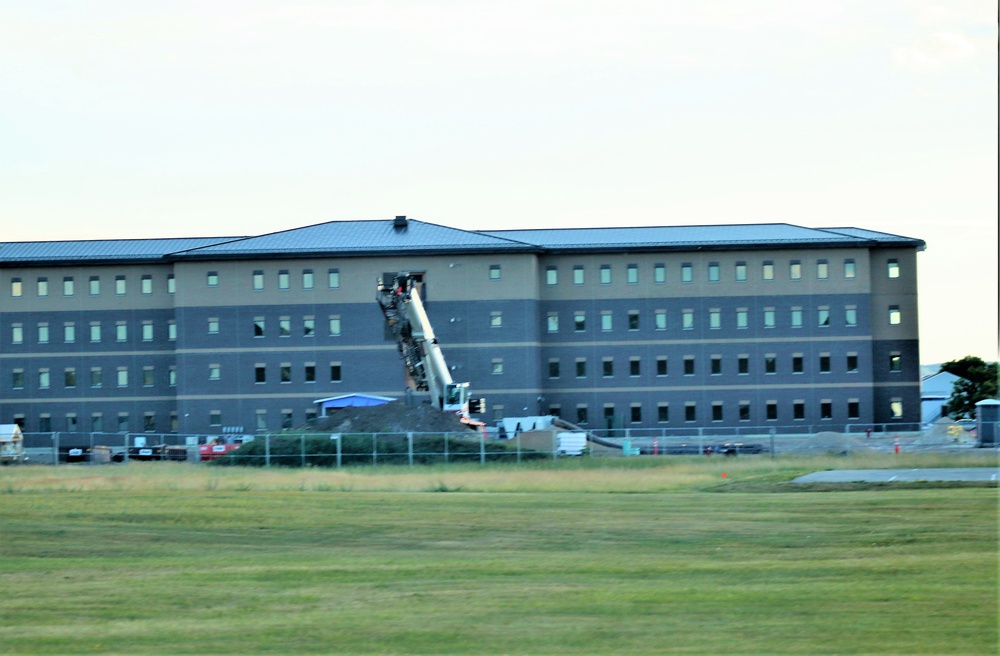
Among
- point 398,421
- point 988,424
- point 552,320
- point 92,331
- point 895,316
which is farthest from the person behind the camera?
point 92,331

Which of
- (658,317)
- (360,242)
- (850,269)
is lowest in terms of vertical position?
(658,317)

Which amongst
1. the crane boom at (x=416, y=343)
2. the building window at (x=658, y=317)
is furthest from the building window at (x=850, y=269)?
the crane boom at (x=416, y=343)

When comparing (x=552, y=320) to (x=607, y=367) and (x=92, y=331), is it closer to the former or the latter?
(x=607, y=367)

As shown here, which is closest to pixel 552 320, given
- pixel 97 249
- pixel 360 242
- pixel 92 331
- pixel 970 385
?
pixel 360 242

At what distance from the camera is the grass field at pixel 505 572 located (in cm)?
1341

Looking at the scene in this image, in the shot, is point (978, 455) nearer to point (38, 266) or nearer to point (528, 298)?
point (528, 298)

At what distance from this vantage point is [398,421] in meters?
Answer: 57.2

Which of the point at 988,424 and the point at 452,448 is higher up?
the point at 988,424

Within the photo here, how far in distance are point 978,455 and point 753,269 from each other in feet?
126

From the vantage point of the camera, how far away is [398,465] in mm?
46812

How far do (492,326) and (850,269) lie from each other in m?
22.7

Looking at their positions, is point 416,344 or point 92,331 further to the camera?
point 92,331

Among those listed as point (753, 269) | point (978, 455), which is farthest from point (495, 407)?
point (978, 455)

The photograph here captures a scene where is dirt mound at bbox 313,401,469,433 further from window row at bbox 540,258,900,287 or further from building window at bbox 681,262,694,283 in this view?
building window at bbox 681,262,694,283
